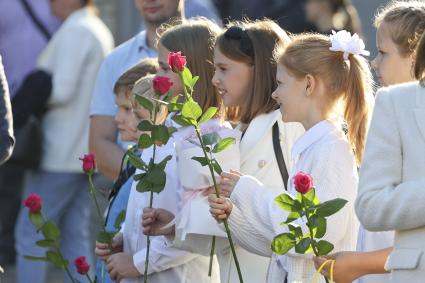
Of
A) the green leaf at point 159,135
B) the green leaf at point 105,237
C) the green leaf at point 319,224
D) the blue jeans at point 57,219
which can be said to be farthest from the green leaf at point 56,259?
the blue jeans at point 57,219

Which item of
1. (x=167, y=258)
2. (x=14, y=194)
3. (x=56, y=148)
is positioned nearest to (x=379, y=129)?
(x=167, y=258)

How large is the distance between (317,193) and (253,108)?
0.70m

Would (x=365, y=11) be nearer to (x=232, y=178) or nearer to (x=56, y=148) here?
(x=56, y=148)

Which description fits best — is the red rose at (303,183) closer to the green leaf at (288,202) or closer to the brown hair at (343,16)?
the green leaf at (288,202)

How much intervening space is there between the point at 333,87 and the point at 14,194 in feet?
19.5

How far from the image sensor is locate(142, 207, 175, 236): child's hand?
5129 mm

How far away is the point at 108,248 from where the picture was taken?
17.5 feet

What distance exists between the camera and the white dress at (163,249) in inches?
209

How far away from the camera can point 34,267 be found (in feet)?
27.3

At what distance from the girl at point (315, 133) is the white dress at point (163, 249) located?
0.54 metres

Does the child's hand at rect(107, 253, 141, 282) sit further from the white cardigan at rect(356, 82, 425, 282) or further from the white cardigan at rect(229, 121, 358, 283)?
the white cardigan at rect(356, 82, 425, 282)

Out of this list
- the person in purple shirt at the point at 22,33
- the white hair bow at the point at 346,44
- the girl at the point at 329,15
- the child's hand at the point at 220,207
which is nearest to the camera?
the child's hand at the point at 220,207

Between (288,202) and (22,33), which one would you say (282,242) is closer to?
(288,202)

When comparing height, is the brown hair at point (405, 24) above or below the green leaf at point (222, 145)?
above
